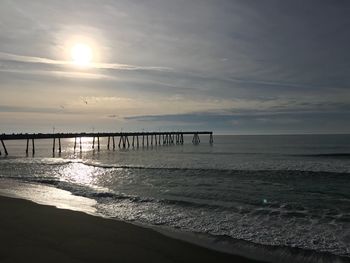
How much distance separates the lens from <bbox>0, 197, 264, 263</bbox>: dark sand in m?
6.25

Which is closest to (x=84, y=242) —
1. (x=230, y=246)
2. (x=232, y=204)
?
(x=230, y=246)

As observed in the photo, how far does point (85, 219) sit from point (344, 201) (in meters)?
9.41

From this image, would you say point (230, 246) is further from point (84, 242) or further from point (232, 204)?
point (232, 204)

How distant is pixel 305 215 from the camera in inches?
413

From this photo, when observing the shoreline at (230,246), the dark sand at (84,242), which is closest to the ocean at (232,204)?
the shoreline at (230,246)

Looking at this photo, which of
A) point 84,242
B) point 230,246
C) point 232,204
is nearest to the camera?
point 84,242

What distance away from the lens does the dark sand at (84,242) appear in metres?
6.25

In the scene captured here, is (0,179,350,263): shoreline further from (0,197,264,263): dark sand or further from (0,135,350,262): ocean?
(0,197,264,263): dark sand

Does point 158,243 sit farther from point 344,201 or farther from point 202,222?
point 344,201

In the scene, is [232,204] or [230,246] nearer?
[230,246]

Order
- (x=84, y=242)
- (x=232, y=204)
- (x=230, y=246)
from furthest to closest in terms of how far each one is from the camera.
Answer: (x=232, y=204) → (x=230, y=246) → (x=84, y=242)

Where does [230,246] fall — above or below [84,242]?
below

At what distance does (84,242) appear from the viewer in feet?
23.5

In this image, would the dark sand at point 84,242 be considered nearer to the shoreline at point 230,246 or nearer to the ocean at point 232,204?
the shoreline at point 230,246
